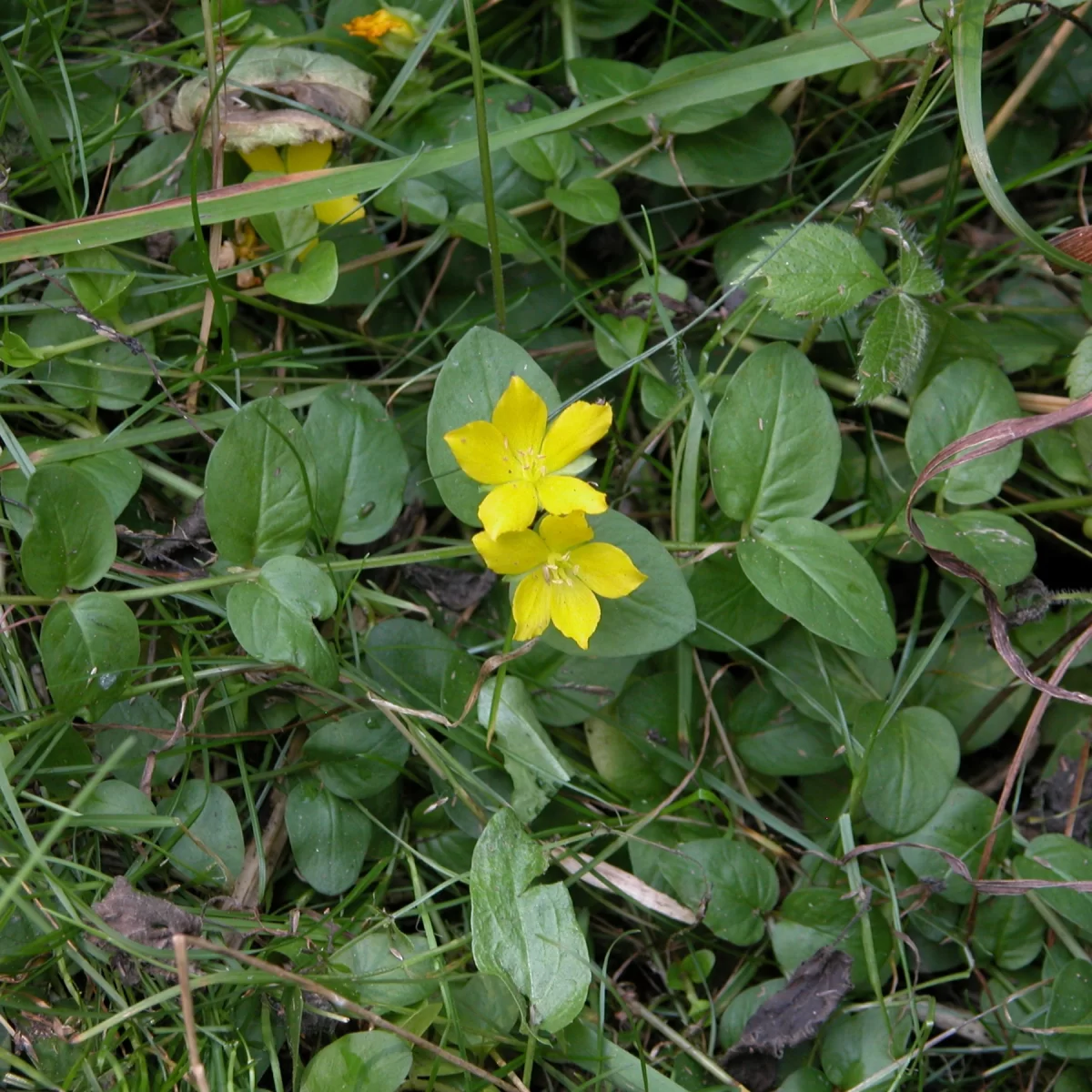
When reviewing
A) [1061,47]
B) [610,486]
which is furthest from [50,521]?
[1061,47]

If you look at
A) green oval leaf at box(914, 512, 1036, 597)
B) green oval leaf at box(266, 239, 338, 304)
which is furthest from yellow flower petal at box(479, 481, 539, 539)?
green oval leaf at box(914, 512, 1036, 597)

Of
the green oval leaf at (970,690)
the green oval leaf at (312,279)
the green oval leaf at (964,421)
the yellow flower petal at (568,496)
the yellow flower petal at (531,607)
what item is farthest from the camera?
the green oval leaf at (970,690)

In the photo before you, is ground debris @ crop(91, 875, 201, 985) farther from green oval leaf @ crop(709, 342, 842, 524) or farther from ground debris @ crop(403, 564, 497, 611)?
green oval leaf @ crop(709, 342, 842, 524)

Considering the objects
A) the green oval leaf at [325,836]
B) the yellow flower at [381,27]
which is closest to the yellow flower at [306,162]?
the yellow flower at [381,27]

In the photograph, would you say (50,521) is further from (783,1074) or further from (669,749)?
(783,1074)

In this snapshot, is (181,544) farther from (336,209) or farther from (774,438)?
(774,438)

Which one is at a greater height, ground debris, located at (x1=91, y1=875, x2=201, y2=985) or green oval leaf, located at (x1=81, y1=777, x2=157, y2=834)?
green oval leaf, located at (x1=81, y1=777, x2=157, y2=834)

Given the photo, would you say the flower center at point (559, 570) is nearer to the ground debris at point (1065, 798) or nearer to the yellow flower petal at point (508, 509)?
the yellow flower petal at point (508, 509)

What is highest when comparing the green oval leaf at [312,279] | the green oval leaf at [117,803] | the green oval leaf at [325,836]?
the green oval leaf at [312,279]
